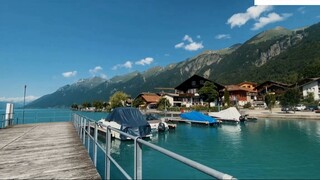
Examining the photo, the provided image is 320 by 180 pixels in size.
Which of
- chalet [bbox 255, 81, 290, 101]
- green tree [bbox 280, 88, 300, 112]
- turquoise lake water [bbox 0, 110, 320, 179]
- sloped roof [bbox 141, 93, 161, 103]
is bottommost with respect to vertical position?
turquoise lake water [bbox 0, 110, 320, 179]

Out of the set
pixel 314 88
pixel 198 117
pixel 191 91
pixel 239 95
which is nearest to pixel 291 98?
pixel 198 117

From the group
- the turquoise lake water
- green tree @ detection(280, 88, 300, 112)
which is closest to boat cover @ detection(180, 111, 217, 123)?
the turquoise lake water

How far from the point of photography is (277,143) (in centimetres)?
2294

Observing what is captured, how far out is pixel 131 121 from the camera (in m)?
23.5

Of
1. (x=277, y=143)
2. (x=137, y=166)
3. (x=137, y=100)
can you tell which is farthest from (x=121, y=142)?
(x=137, y=100)

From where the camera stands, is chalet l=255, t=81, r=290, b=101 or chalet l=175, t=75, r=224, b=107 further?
chalet l=255, t=81, r=290, b=101

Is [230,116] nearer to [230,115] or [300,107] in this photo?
[230,115]

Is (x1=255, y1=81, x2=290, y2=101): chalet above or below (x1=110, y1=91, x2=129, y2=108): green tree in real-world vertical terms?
above

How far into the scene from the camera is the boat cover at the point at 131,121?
22.9m

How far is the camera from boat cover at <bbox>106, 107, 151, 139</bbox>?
2286 cm

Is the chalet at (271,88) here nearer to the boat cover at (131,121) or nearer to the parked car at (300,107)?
the parked car at (300,107)

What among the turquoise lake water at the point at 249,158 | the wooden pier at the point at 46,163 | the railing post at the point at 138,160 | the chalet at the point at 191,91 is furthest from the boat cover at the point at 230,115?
the railing post at the point at 138,160

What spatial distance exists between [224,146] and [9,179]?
60.3 feet

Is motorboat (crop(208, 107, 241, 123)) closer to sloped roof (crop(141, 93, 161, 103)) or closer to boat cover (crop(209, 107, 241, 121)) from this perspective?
boat cover (crop(209, 107, 241, 121))
